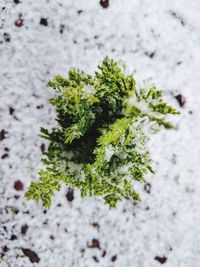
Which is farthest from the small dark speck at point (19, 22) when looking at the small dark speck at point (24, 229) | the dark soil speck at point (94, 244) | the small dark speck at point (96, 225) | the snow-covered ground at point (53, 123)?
the dark soil speck at point (94, 244)

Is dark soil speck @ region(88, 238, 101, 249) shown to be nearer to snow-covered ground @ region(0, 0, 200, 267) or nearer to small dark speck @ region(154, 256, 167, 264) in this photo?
snow-covered ground @ region(0, 0, 200, 267)

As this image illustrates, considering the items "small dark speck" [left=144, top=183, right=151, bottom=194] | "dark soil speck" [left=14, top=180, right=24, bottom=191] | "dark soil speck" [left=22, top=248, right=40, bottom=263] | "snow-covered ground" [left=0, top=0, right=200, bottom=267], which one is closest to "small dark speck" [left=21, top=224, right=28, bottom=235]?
"snow-covered ground" [left=0, top=0, right=200, bottom=267]

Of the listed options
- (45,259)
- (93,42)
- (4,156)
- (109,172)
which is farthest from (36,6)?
(45,259)

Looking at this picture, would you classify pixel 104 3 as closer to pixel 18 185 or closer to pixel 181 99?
pixel 181 99

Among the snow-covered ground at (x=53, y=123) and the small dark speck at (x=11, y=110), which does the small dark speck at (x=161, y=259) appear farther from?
the small dark speck at (x=11, y=110)

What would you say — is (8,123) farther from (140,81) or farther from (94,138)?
(140,81)

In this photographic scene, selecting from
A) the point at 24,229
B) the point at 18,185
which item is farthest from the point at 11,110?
the point at 24,229
